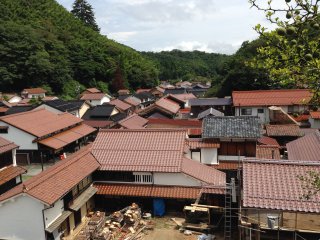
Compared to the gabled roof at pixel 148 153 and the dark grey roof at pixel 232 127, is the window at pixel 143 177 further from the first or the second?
the dark grey roof at pixel 232 127

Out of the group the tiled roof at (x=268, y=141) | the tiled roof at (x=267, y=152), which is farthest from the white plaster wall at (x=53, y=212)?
the tiled roof at (x=268, y=141)

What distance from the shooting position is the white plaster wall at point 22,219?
17.0 m

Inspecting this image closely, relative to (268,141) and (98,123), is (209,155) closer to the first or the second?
(268,141)

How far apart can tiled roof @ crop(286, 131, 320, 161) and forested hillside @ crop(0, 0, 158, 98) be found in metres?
68.0

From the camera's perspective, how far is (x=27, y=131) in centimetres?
3170

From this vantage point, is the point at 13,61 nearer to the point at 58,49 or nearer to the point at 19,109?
the point at 58,49

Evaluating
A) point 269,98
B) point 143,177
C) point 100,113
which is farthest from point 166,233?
point 100,113

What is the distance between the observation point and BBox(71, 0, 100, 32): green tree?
129250 millimetres

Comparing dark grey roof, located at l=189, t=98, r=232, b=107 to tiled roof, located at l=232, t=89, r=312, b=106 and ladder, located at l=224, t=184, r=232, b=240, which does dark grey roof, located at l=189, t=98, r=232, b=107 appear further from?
ladder, located at l=224, t=184, r=232, b=240

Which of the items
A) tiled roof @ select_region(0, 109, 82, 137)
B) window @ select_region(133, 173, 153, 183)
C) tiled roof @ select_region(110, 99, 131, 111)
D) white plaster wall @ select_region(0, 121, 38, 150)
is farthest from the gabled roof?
tiled roof @ select_region(110, 99, 131, 111)

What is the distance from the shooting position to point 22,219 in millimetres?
17375

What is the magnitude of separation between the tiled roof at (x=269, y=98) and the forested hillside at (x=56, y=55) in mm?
51338

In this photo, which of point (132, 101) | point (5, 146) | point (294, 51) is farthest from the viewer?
point (132, 101)

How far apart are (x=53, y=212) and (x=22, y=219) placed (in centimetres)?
170
